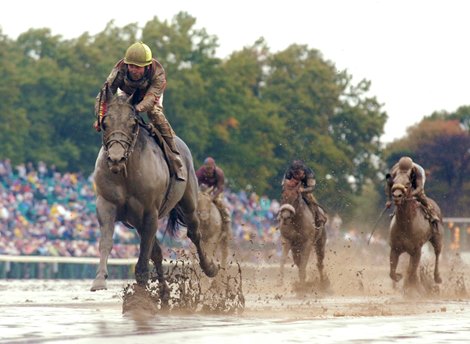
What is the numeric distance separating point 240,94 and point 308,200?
48.1m

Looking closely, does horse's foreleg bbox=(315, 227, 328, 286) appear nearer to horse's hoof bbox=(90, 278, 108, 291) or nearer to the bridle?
the bridle

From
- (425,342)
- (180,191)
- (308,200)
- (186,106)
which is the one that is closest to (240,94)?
(186,106)

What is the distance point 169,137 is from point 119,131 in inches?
63.1

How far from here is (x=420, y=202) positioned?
25406mm

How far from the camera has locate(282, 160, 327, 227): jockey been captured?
26.8 metres

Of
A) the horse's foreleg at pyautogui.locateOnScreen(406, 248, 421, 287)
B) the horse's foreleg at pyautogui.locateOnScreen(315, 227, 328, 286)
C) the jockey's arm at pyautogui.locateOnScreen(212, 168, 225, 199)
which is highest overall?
the jockey's arm at pyautogui.locateOnScreen(212, 168, 225, 199)

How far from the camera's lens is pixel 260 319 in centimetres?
1678

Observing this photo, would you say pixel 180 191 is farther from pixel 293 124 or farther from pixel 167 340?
pixel 293 124

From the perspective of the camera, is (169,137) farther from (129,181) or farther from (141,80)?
(129,181)

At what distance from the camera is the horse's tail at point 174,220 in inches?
790

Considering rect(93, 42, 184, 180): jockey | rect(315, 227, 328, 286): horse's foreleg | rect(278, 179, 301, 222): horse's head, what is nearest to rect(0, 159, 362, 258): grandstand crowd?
rect(315, 227, 328, 286): horse's foreleg

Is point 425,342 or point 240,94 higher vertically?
point 240,94

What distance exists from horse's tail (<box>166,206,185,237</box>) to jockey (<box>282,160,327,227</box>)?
6417 mm

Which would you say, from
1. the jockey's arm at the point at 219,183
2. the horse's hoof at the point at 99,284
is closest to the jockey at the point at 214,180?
the jockey's arm at the point at 219,183
